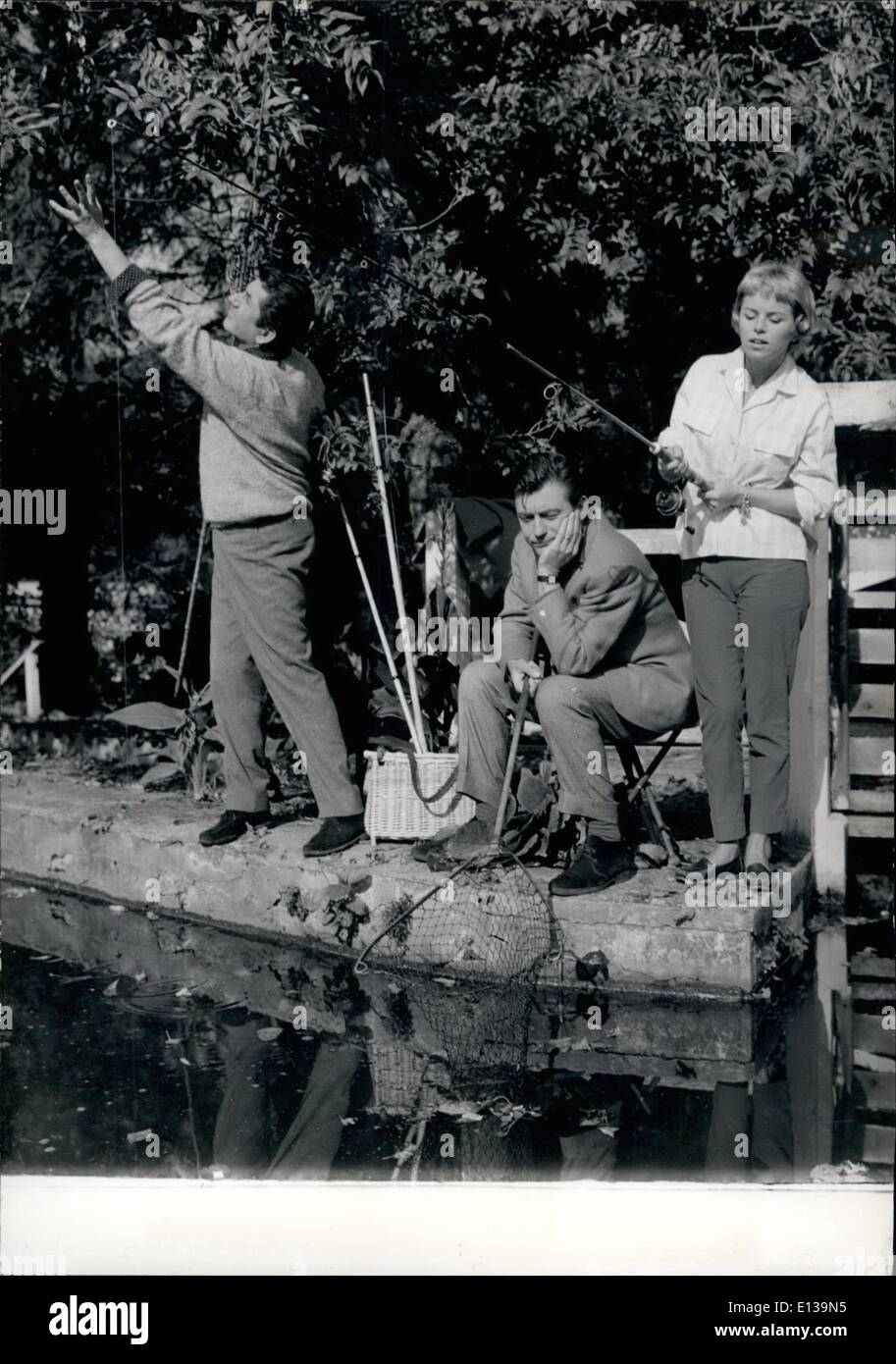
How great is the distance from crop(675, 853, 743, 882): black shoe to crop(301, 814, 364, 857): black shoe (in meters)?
1.17

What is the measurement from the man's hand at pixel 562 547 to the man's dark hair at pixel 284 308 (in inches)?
46.1

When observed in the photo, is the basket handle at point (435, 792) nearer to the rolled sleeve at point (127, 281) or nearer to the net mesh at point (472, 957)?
the net mesh at point (472, 957)

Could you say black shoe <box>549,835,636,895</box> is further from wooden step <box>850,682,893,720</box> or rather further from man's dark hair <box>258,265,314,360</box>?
man's dark hair <box>258,265,314,360</box>

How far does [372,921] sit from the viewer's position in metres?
5.58

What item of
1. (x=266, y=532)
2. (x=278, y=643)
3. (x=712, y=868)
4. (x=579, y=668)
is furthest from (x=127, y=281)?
(x=712, y=868)

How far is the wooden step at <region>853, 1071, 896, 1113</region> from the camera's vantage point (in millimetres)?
4366

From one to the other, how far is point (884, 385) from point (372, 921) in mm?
2490

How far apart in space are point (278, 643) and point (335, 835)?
0.71 metres

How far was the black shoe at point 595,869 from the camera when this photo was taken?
17.3 feet

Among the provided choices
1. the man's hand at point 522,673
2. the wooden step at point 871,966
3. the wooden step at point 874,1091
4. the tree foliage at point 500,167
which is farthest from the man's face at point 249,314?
the wooden step at point 874,1091

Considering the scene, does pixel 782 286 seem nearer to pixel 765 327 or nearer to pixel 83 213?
pixel 765 327

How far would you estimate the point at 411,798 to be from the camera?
5.93m

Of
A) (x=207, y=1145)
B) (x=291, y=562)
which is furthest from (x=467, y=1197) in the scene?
(x=291, y=562)
